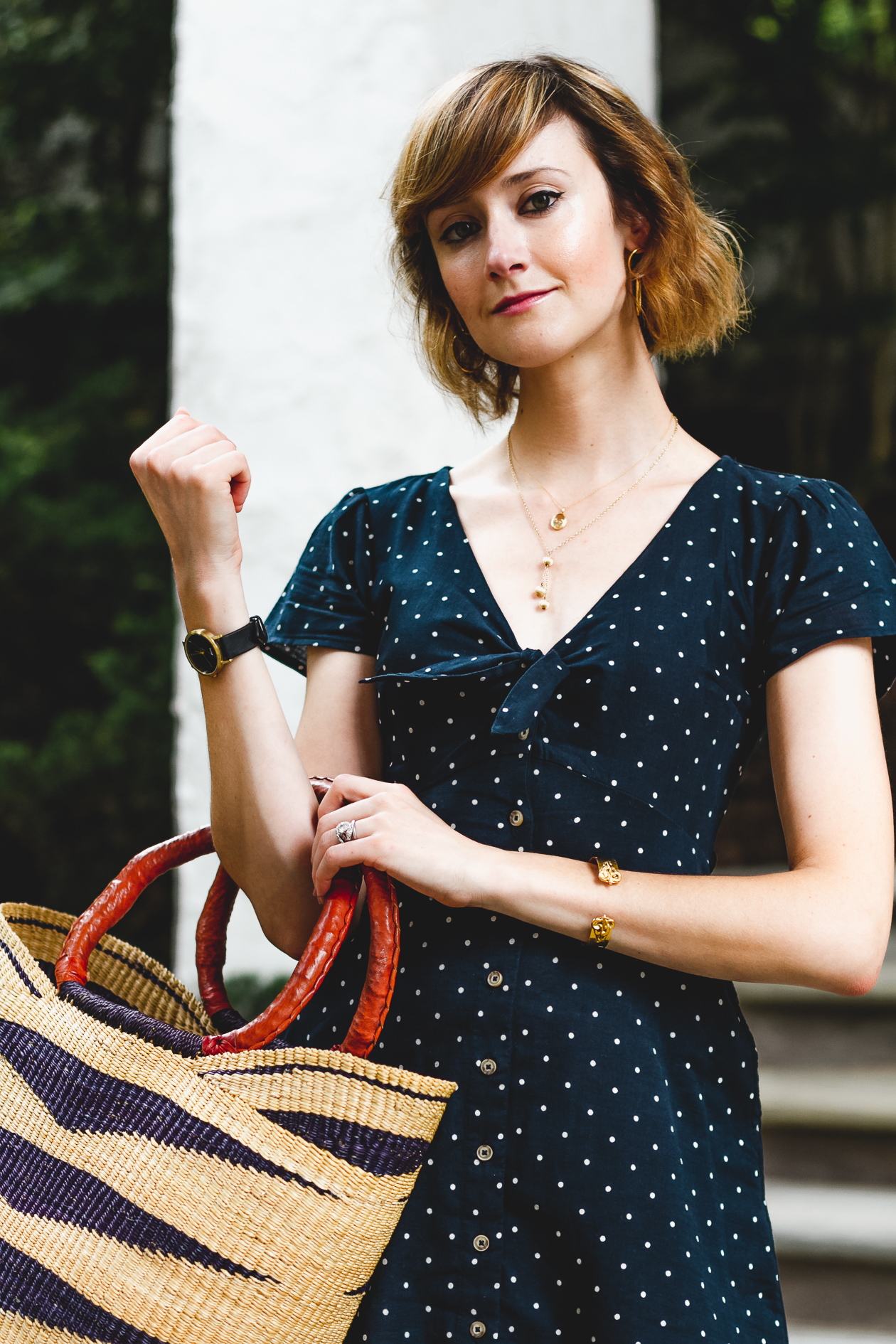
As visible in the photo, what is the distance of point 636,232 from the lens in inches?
48.0

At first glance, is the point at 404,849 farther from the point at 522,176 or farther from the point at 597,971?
the point at 522,176

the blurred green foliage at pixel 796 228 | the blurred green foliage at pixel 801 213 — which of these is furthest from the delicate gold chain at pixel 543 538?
the blurred green foliage at pixel 801 213

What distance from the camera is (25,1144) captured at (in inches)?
33.6

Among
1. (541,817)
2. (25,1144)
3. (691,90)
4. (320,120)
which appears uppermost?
(691,90)

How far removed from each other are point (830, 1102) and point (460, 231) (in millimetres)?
2033

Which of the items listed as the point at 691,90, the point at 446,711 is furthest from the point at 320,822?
the point at 691,90

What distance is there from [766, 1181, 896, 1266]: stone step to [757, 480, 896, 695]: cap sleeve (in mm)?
1593

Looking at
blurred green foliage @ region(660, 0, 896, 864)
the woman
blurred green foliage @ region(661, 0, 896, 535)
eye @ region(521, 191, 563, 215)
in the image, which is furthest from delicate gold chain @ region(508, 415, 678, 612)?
blurred green foliage @ region(661, 0, 896, 535)

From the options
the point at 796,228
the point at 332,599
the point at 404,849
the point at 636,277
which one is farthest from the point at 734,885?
the point at 796,228

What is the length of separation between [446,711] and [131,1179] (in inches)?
18.4

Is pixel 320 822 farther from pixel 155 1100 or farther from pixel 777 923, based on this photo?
pixel 777 923

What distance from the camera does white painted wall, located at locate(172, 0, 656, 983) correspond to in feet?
6.93

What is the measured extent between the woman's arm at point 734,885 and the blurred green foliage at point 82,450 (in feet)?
8.67

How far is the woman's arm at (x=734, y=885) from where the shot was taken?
957 mm
